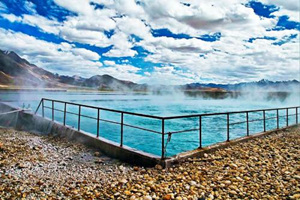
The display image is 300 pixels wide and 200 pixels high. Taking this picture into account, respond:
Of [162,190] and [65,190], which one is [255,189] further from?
[65,190]

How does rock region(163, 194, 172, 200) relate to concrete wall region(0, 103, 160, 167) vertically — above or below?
below

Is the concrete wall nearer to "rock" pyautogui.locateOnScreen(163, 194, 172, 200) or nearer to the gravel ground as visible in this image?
the gravel ground

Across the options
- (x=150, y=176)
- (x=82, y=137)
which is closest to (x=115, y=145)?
(x=150, y=176)

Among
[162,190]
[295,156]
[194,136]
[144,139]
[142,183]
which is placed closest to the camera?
[162,190]

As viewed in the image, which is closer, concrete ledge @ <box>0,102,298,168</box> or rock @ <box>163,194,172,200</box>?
rock @ <box>163,194,172,200</box>

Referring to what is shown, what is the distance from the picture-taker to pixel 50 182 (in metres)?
4.99

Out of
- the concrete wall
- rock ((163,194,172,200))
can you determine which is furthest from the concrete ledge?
rock ((163,194,172,200))

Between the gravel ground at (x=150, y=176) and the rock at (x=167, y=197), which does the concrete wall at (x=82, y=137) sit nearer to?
the gravel ground at (x=150, y=176)

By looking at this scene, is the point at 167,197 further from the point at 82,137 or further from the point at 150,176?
the point at 82,137

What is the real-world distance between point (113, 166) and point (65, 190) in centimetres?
163

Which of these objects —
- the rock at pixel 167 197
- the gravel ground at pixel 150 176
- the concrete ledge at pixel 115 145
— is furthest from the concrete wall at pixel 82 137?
the rock at pixel 167 197

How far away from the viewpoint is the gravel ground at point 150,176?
4.30 meters

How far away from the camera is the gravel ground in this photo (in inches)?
169

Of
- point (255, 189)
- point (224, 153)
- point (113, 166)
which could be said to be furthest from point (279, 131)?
point (113, 166)
